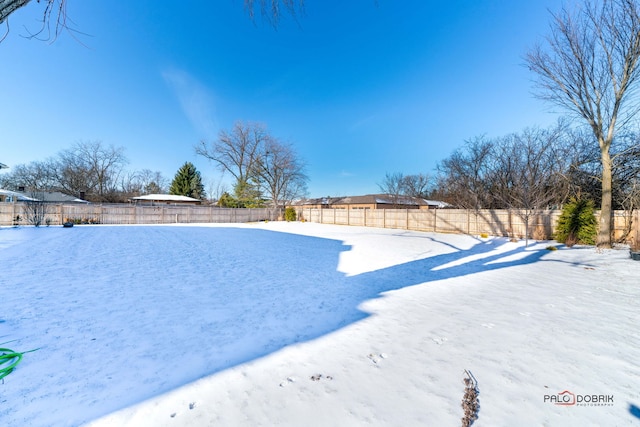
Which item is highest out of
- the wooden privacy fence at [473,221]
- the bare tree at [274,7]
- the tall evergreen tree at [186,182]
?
the tall evergreen tree at [186,182]

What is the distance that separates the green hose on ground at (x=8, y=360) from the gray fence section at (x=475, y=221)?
13.5 meters

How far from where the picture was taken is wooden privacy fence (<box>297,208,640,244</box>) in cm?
1029

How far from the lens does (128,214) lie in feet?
68.1

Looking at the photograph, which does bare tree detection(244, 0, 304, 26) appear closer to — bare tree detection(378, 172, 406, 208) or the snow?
the snow

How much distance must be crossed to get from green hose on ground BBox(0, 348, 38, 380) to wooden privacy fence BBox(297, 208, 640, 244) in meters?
15.8

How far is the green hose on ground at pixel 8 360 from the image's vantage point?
2089mm

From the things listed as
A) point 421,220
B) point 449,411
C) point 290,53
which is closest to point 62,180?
point 290,53

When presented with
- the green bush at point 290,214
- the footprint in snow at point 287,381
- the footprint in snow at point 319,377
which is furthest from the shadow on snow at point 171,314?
the green bush at point 290,214

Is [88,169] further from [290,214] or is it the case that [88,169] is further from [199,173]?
[290,214]

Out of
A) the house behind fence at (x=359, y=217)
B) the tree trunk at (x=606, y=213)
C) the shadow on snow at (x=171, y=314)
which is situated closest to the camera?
the shadow on snow at (x=171, y=314)

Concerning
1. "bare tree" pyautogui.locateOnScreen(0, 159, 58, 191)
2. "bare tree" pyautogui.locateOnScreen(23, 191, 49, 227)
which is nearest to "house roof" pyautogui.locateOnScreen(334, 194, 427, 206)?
"bare tree" pyautogui.locateOnScreen(23, 191, 49, 227)

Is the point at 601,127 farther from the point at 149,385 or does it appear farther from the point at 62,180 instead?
the point at 62,180

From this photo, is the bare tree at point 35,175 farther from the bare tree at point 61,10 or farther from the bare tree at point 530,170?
the bare tree at point 530,170

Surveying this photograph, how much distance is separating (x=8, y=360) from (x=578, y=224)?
52.2 feet
